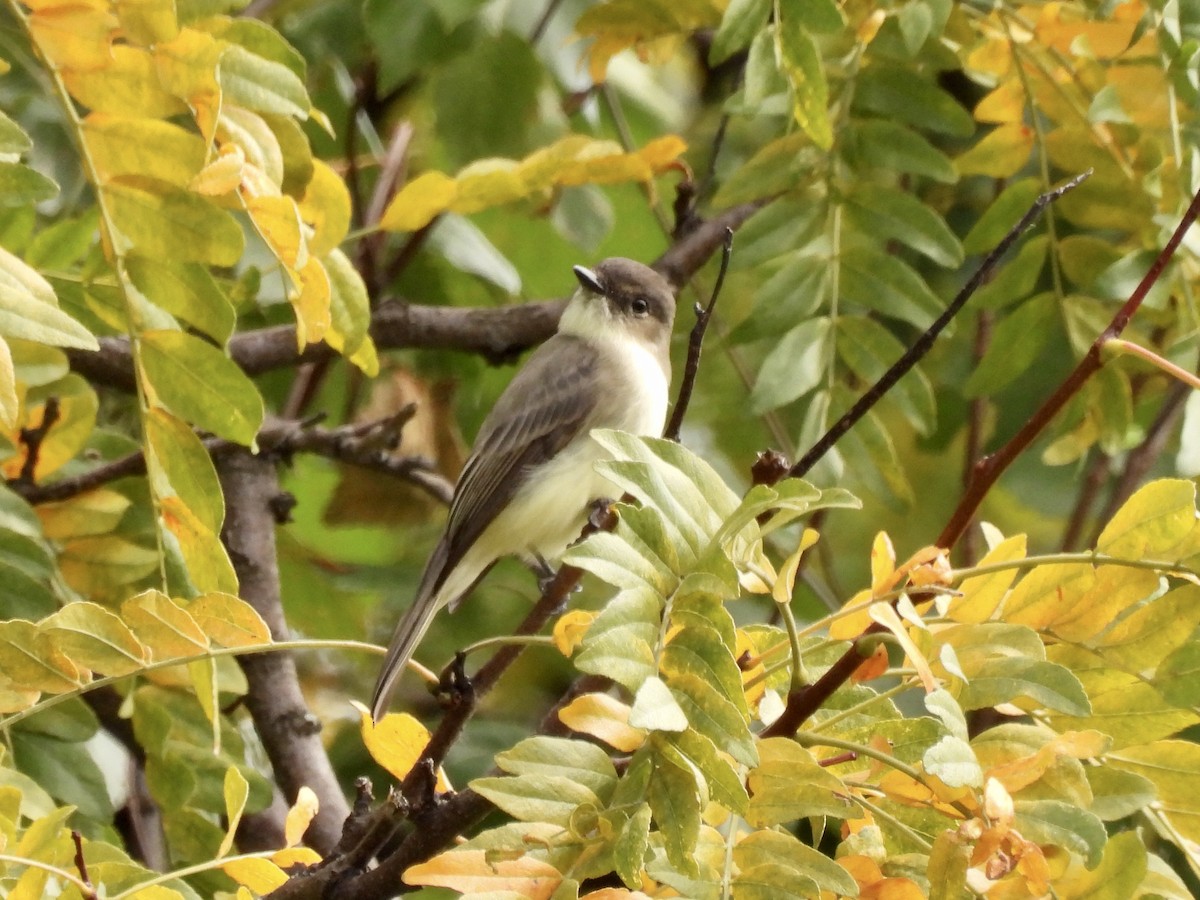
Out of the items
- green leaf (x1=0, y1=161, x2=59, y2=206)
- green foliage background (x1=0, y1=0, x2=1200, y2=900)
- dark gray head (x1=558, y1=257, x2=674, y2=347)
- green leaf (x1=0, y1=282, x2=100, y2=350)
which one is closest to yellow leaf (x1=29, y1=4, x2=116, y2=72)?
green foliage background (x1=0, y1=0, x2=1200, y2=900)

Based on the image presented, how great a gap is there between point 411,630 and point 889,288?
105 cm

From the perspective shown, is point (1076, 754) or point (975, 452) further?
point (975, 452)

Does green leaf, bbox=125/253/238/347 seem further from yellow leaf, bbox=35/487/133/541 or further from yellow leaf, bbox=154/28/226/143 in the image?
yellow leaf, bbox=35/487/133/541

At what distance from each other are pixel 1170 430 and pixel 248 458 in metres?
2.07

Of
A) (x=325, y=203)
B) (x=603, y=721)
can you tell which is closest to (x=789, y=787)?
(x=603, y=721)

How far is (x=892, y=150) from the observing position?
2842mm

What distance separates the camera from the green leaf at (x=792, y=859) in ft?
4.69

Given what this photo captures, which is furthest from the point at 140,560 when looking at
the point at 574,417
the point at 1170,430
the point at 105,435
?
the point at 1170,430

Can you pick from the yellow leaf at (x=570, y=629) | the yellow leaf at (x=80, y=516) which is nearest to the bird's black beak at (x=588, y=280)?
the yellow leaf at (x=80, y=516)

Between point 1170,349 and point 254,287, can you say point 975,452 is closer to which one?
point 1170,349

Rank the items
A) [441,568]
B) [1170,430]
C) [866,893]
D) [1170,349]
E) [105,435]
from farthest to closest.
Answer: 1. [1170,430]
2. [441,568]
3. [105,435]
4. [1170,349]
5. [866,893]

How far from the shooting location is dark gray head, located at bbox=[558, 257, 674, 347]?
379 centimetres

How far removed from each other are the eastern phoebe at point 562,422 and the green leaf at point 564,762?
1.84 meters

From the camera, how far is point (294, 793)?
3.09 metres
